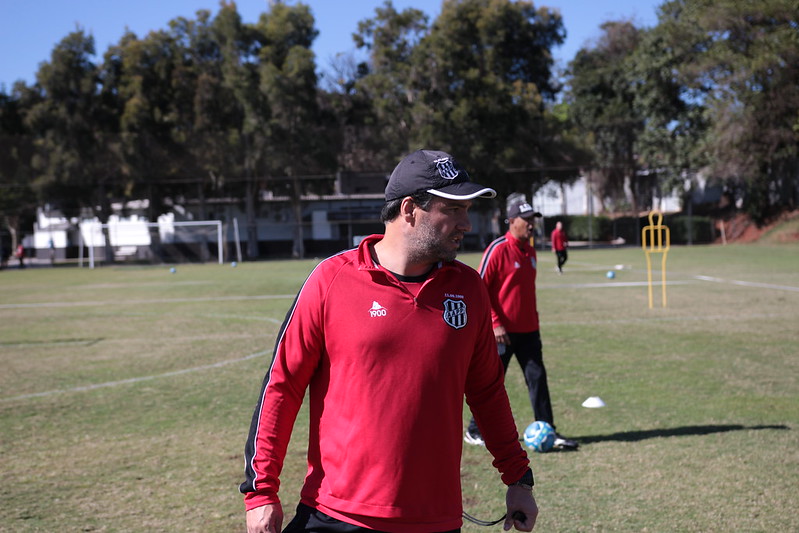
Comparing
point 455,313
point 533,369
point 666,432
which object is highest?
point 455,313

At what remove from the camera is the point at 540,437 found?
6977 millimetres

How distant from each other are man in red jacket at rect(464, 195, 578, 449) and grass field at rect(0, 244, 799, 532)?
526 mm

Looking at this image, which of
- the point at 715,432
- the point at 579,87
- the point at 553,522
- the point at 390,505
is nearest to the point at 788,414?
the point at 715,432

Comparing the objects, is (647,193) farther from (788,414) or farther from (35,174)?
(788,414)

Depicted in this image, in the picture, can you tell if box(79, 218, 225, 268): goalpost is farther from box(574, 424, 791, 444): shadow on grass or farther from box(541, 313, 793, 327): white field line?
box(574, 424, 791, 444): shadow on grass

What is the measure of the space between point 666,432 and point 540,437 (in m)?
1.34

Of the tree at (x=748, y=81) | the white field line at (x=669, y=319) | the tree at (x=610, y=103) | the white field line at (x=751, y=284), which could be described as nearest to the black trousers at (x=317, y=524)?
the white field line at (x=669, y=319)

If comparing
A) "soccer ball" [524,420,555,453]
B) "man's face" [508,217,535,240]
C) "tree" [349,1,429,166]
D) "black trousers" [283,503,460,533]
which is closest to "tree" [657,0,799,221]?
"tree" [349,1,429,166]

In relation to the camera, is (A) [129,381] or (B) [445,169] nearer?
(B) [445,169]

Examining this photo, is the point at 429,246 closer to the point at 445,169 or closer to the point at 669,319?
the point at 445,169

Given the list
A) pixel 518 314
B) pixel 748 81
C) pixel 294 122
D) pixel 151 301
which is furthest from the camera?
pixel 294 122

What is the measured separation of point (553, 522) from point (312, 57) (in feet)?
174

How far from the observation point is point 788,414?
8039 millimetres

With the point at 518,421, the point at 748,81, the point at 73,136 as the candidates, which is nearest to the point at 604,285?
the point at 518,421
